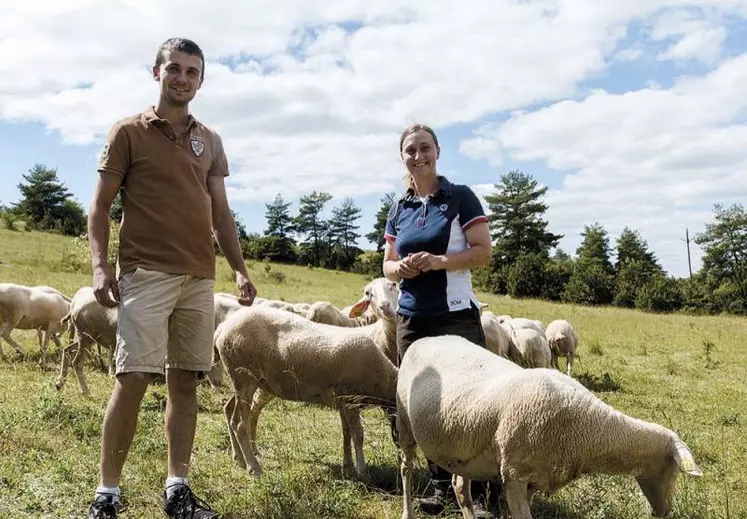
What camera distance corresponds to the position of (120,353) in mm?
3523

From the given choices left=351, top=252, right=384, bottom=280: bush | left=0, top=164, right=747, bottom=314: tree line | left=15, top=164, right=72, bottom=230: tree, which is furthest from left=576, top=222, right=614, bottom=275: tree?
left=15, top=164, right=72, bottom=230: tree

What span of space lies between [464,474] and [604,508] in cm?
108

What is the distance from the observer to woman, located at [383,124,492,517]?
13.5 feet

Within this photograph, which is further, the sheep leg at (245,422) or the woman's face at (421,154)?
the sheep leg at (245,422)

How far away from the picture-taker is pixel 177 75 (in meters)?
3.72

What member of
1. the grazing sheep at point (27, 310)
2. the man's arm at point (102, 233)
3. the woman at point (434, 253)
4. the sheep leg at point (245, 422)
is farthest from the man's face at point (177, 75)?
the grazing sheep at point (27, 310)

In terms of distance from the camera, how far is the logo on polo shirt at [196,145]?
12.6 feet

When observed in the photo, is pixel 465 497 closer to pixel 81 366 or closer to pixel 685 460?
pixel 685 460

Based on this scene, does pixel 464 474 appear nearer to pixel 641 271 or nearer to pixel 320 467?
pixel 320 467

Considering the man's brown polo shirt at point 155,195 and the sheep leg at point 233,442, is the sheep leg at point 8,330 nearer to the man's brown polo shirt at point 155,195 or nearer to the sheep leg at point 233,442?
the sheep leg at point 233,442

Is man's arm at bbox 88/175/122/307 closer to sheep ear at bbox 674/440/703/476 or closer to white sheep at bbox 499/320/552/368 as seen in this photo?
sheep ear at bbox 674/440/703/476

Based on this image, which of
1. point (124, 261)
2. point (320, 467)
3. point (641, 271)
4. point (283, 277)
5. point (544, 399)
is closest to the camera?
point (544, 399)

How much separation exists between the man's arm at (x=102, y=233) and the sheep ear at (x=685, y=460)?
121 inches

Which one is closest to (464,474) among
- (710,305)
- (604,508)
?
(604,508)
